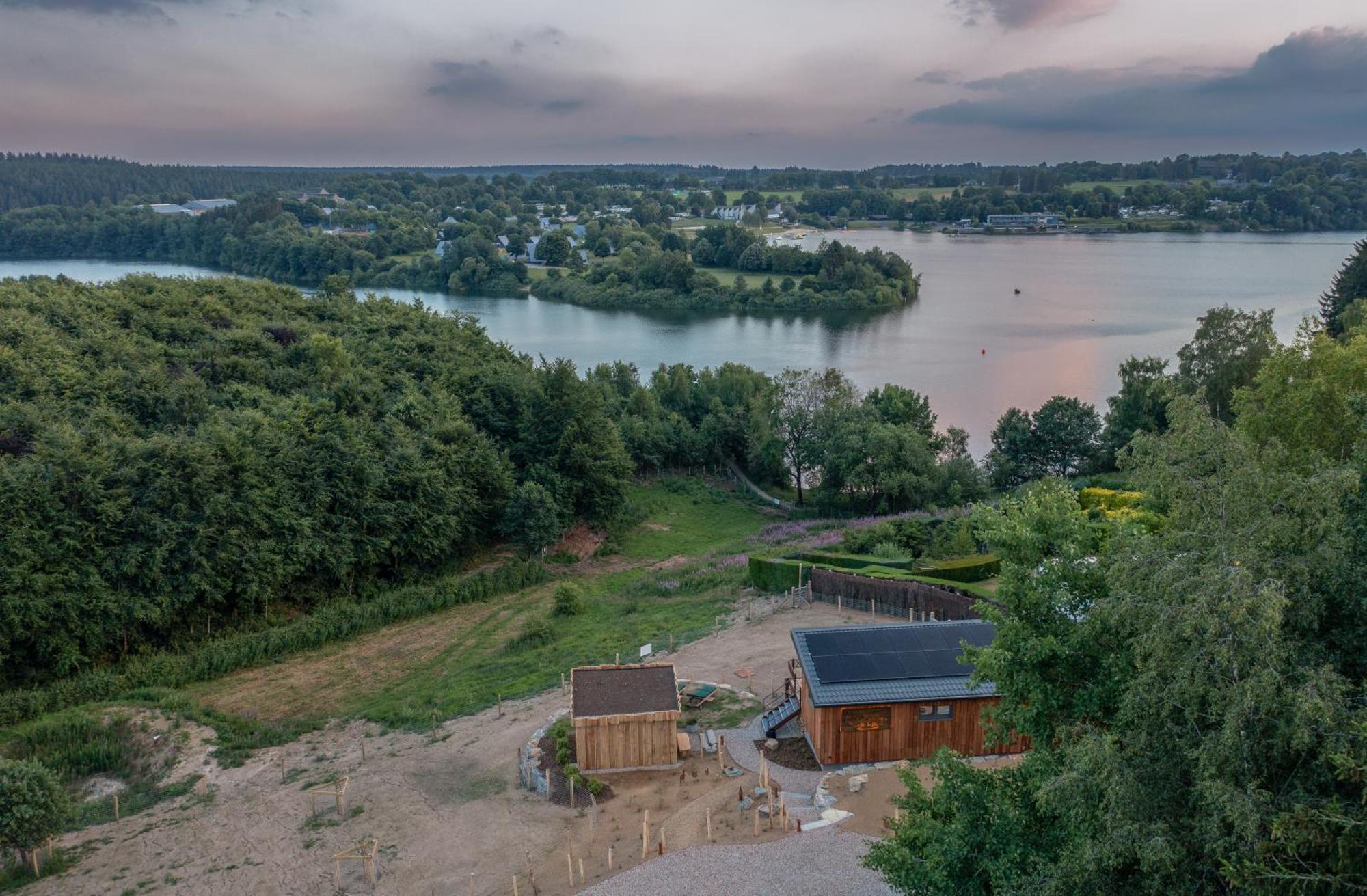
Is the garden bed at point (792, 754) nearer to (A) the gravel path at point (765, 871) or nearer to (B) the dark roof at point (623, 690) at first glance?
(B) the dark roof at point (623, 690)

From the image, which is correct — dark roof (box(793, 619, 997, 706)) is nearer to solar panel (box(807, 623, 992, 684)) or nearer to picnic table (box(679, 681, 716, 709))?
solar panel (box(807, 623, 992, 684))

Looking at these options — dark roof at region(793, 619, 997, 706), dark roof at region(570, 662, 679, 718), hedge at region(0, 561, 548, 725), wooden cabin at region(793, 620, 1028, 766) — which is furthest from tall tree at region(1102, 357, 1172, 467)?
dark roof at region(570, 662, 679, 718)

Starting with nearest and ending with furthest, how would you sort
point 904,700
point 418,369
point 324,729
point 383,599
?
point 904,700 < point 324,729 < point 383,599 < point 418,369

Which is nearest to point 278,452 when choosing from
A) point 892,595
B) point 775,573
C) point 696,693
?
point 775,573

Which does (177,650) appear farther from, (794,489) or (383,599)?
(794,489)

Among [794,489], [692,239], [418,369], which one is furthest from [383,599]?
[692,239]

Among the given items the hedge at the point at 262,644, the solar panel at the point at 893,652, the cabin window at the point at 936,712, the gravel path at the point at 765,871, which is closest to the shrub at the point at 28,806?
the hedge at the point at 262,644
